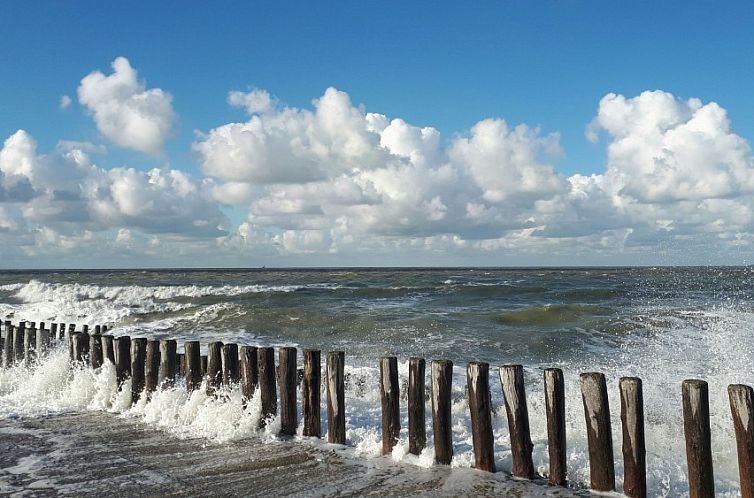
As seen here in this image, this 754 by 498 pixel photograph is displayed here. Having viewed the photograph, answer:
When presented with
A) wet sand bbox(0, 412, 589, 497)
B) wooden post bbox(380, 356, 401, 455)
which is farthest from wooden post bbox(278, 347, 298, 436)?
wooden post bbox(380, 356, 401, 455)

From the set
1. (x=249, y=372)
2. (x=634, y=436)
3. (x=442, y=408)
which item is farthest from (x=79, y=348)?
(x=634, y=436)

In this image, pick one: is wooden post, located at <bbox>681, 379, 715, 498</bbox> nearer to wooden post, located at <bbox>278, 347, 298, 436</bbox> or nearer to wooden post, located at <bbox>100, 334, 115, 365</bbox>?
wooden post, located at <bbox>278, 347, 298, 436</bbox>

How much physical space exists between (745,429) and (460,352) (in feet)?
35.7

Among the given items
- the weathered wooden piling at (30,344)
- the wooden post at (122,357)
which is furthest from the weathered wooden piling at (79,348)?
the weathered wooden piling at (30,344)

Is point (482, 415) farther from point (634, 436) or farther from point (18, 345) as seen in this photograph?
point (18, 345)

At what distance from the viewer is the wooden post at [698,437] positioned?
5004mm

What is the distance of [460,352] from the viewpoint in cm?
1563

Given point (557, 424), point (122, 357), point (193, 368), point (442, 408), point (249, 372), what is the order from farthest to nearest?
point (122, 357) < point (193, 368) < point (249, 372) < point (442, 408) < point (557, 424)

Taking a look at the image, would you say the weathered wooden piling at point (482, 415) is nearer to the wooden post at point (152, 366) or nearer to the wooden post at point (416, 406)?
the wooden post at point (416, 406)

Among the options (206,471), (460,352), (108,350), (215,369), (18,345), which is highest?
(108,350)

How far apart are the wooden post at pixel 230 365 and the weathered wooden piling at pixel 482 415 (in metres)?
3.31

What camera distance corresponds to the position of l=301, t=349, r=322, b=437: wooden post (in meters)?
7.22

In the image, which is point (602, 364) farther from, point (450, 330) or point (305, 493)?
point (305, 493)

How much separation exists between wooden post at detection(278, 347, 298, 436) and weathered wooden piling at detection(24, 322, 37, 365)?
6.93 metres
